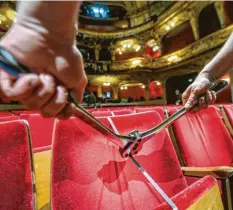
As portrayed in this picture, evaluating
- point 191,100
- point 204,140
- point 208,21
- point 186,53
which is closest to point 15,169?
point 191,100

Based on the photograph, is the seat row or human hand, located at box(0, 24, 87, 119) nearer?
human hand, located at box(0, 24, 87, 119)

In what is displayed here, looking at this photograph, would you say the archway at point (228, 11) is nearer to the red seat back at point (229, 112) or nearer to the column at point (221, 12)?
the column at point (221, 12)

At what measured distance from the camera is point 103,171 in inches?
28.6

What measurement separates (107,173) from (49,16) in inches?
23.4

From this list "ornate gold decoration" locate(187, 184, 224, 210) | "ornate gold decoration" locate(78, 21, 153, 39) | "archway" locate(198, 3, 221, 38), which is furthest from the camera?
"ornate gold decoration" locate(78, 21, 153, 39)

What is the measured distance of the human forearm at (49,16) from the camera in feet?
0.80

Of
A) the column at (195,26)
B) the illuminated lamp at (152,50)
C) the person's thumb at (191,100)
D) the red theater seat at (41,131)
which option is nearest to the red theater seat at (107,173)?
the person's thumb at (191,100)

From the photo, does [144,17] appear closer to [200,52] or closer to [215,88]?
[200,52]

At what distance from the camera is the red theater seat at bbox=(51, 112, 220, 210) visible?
2.02ft

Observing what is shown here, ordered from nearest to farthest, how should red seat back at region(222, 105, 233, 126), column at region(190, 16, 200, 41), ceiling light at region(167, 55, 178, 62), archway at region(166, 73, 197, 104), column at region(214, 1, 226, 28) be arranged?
red seat back at region(222, 105, 233, 126), column at region(214, 1, 226, 28), column at region(190, 16, 200, 41), ceiling light at region(167, 55, 178, 62), archway at region(166, 73, 197, 104)

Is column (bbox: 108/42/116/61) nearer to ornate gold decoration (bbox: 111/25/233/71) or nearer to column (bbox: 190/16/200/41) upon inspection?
ornate gold decoration (bbox: 111/25/233/71)

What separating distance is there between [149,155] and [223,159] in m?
0.62

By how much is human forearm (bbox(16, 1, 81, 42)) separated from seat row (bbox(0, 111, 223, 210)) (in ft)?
1.35

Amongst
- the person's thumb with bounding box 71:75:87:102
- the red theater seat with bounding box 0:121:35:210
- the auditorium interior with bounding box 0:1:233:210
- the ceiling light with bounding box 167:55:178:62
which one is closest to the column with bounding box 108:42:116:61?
the ceiling light with bounding box 167:55:178:62
